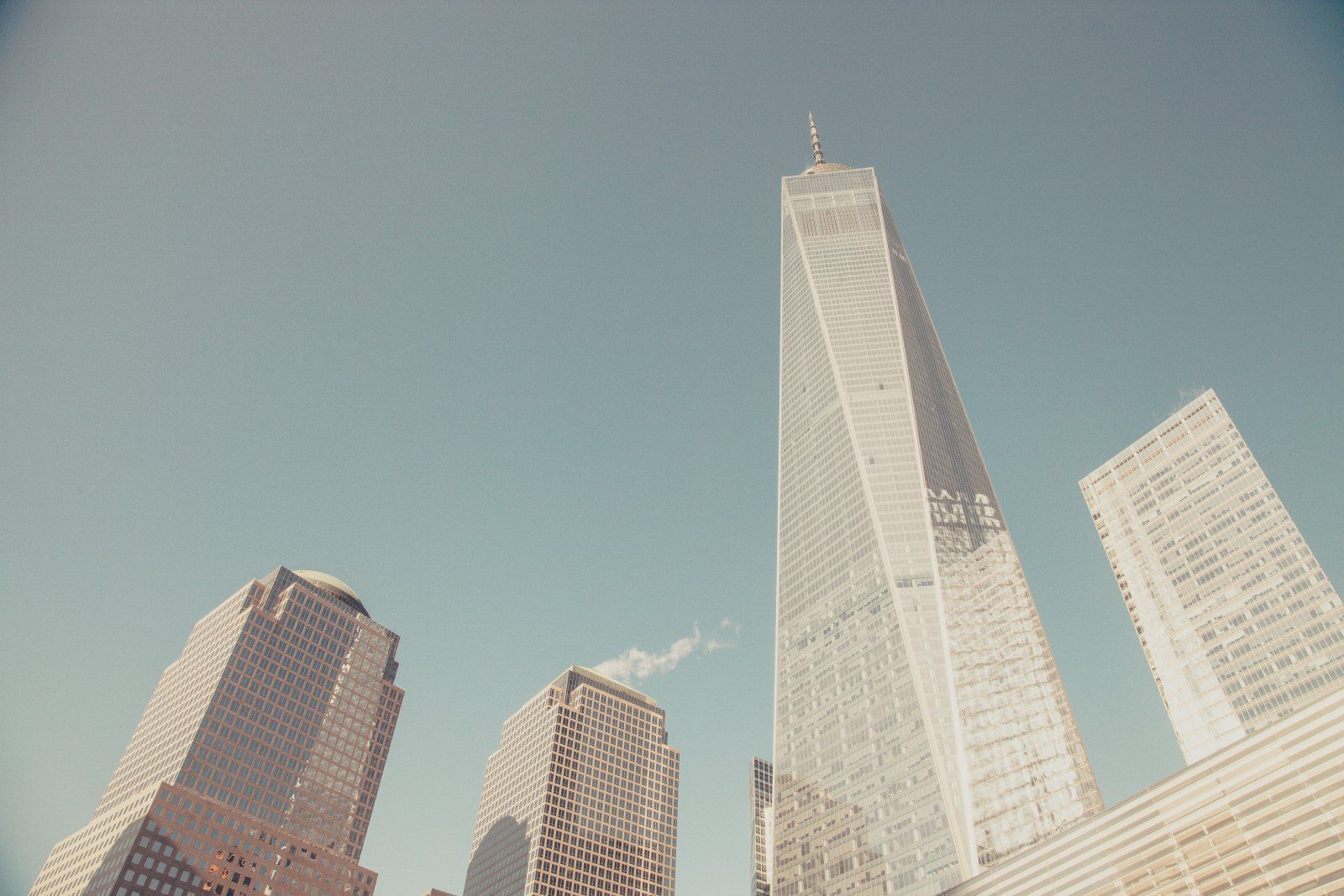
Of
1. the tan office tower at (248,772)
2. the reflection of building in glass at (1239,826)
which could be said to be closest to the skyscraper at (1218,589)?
the reflection of building in glass at (1239,826)

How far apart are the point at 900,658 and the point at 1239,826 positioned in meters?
72.9

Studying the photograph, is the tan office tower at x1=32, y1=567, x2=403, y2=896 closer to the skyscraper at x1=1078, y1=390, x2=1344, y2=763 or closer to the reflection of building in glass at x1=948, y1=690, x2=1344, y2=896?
the reflection of building in glass at x1=948, y1=690, x2=1344, y2=896

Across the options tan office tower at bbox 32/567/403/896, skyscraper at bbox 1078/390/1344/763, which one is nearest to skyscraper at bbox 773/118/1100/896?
skyscraper at bbox 1078/390/1344/763

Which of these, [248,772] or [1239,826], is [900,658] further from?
[248,772]

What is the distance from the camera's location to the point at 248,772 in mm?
165875

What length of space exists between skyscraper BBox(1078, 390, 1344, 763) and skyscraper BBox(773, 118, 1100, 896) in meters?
40.3

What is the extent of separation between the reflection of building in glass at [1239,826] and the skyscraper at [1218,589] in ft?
295

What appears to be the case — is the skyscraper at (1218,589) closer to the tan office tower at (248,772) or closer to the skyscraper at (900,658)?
the skyscraper at (900,658)

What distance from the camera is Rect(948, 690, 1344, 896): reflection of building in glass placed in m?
57.3

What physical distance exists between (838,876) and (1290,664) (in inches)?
3531

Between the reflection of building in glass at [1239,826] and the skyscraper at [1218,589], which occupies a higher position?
the skyscraper at [1218,589]

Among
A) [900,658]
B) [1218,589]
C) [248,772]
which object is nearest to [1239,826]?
[900,658]

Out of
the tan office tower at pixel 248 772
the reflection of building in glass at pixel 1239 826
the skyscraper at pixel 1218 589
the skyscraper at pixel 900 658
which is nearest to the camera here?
the reflection of building in glass at pixel 1239 826

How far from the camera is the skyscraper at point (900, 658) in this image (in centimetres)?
11750
